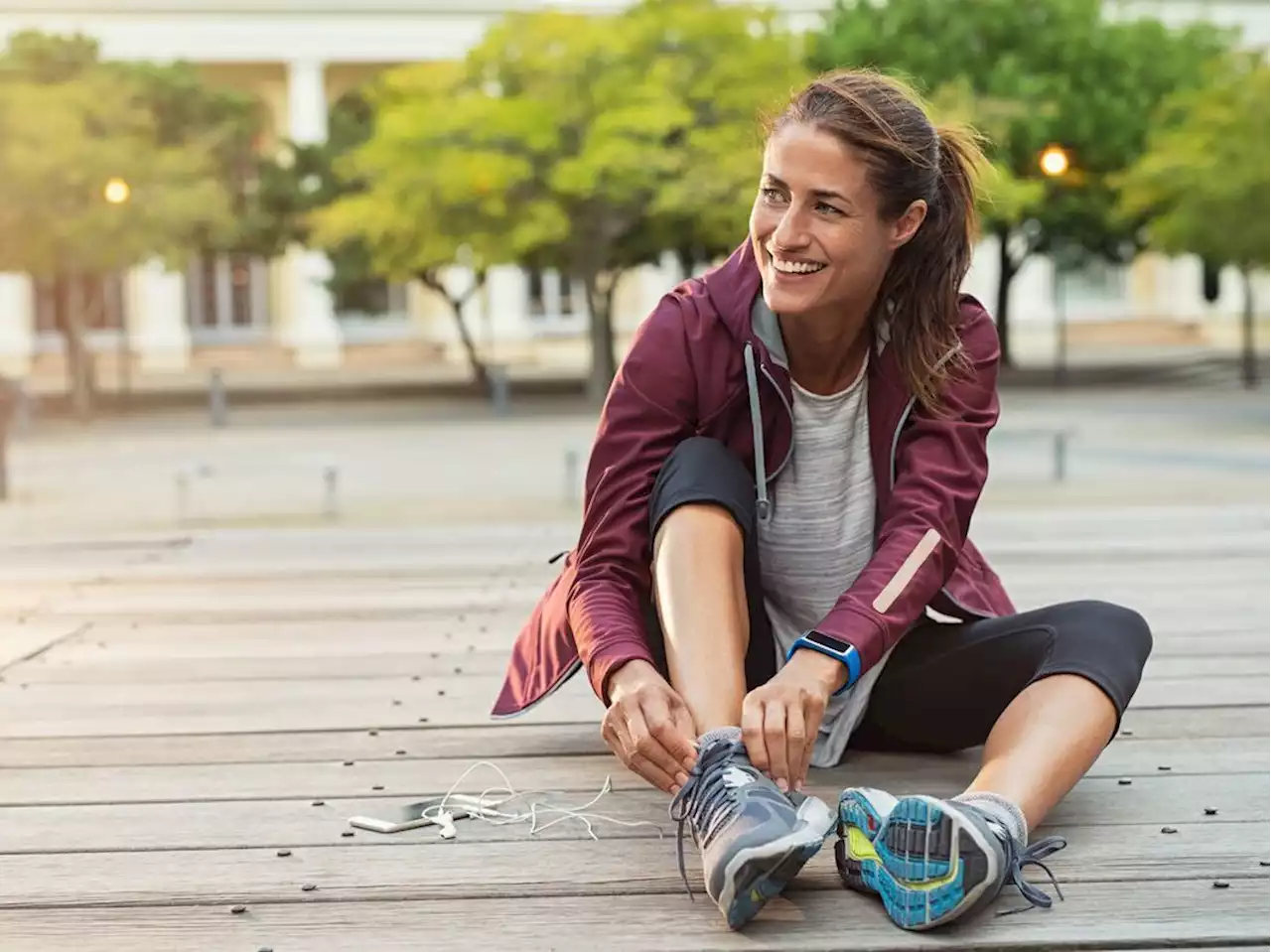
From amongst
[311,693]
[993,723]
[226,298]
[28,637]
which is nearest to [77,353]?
[226,298]

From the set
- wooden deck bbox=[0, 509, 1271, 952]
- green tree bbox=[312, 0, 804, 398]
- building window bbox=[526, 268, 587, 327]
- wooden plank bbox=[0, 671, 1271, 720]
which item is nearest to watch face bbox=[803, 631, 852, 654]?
wooden deck bbox=[0, 509, 1271, 952]

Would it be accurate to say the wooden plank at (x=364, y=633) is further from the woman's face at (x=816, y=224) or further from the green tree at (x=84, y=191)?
the green tree at (x=84, y=191)

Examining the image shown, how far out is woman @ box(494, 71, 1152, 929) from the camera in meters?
2.76

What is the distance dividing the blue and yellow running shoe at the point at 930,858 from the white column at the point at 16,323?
4286cm

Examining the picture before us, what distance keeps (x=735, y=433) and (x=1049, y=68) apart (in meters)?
28.8

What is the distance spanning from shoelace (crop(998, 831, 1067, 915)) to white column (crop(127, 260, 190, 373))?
137 ft

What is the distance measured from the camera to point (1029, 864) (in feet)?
8.93

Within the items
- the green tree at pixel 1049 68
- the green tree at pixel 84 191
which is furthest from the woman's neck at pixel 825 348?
the green tree at pixel 1049 68

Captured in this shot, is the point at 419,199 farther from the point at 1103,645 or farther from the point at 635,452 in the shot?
the point at 1103,645

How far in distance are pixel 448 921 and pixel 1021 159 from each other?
29.2 meters

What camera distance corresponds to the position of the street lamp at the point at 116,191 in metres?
25.7

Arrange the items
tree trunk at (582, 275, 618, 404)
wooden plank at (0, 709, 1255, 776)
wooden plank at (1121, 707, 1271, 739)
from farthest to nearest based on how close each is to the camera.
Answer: tree trunk at (582, 275, 618, 404) → wooden plank at (1121, 707, 1271, 739) → wooden plank at (0, 709, 1255, 776)

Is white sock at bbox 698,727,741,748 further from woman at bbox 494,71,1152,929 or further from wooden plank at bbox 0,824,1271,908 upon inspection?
wooden plank at bbox 0,824,1271,908

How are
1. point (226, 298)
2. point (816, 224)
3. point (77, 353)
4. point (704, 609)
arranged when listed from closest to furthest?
point (704, 609)
point (816, 224)
point (77, 353)
point (226, 298)
